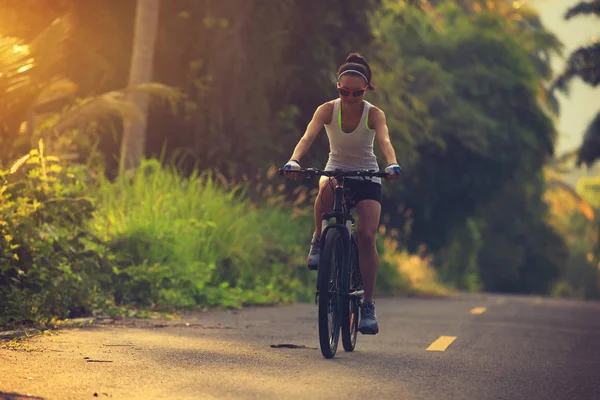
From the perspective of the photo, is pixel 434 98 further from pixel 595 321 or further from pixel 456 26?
pixel 595 321

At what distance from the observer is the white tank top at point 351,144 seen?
332 inches

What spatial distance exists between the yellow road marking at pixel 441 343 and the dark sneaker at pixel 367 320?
0.74 m

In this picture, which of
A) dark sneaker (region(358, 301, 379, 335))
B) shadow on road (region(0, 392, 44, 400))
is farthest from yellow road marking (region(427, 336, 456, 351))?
shadow on road (region(0, 392, 44, 400))

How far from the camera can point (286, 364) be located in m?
7.65

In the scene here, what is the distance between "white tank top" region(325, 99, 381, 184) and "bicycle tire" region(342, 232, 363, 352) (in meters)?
0.53

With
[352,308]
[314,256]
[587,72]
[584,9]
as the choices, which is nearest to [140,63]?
[352,308]

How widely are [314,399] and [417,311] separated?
8.71 metres

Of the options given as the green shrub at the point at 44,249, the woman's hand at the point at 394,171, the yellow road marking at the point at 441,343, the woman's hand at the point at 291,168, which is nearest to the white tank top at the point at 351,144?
the woman's hand at the point at 291,168

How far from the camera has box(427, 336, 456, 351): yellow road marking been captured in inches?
363

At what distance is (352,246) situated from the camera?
8.57 meters

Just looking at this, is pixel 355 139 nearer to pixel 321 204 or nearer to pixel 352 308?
pixel 321 204

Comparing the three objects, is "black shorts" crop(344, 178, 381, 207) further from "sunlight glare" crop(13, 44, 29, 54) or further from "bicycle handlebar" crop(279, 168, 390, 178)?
"sunlight glare" crop(13, 44, 29, 54)

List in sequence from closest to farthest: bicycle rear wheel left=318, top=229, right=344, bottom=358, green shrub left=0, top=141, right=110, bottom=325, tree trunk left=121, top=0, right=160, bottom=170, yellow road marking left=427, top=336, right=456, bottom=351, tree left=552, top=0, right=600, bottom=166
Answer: bicycle rear wheel left=318, top=229, right=344, bottom=358
yellow road marking left=427, top=336, right=456, bottom=351
green shrub left=0, top=141, right=110, bottom=325
tree trunk left=121, top=0, right=160, bottom=170
tree left=552, top=0, right=600, bottom=166

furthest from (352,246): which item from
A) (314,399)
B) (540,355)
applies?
(314,399)
